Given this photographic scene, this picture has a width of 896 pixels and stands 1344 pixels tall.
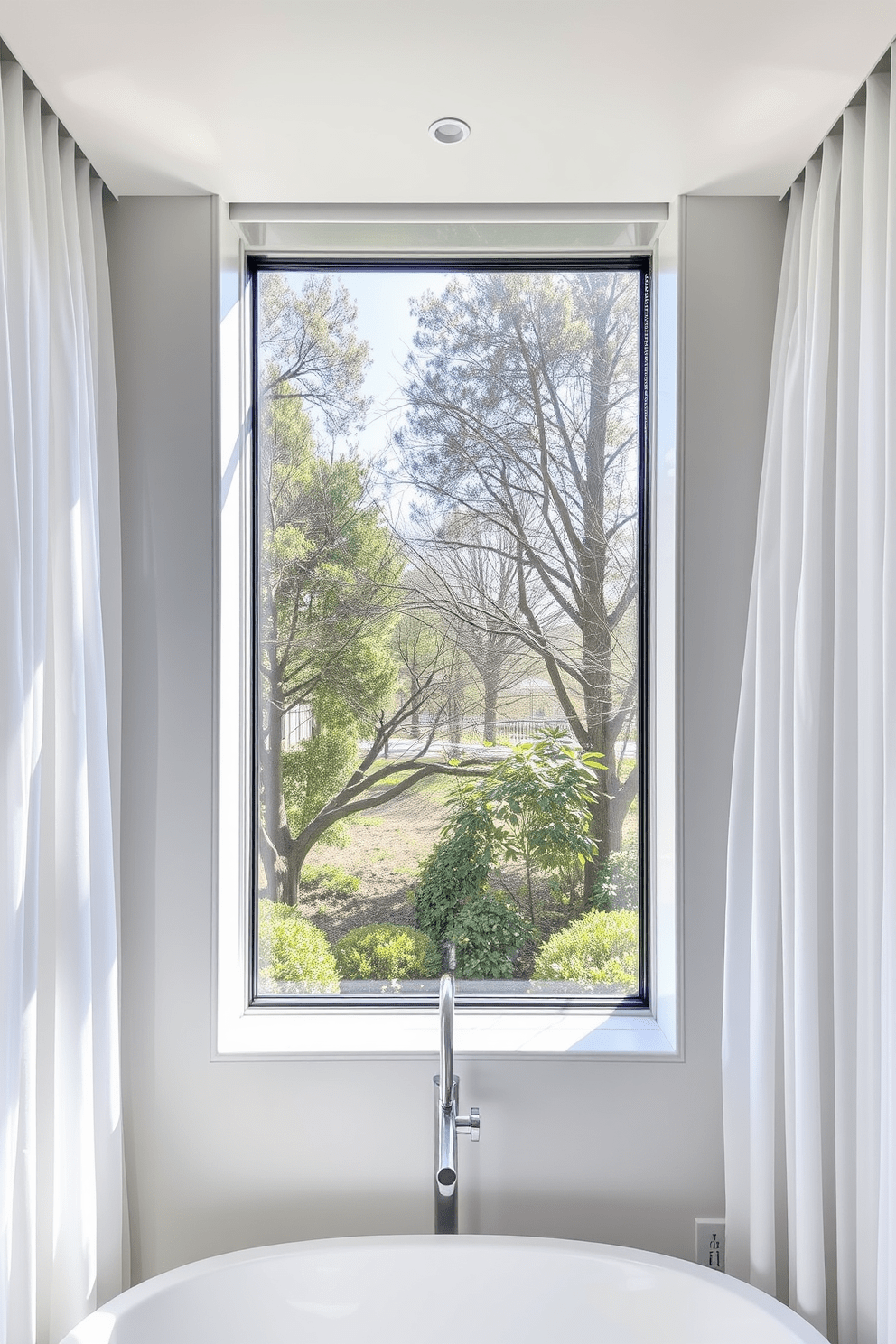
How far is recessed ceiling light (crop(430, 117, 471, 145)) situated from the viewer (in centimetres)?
135

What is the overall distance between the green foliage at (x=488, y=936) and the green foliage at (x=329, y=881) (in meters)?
0.25

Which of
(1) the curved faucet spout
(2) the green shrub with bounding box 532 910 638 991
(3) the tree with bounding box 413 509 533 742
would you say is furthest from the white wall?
(3) the tree with bounding box 413 509 533 742

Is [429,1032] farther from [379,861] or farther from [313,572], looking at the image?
[313,572]

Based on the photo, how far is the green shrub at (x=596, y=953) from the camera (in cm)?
184

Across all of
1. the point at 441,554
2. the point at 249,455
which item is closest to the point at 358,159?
the point at 249,455

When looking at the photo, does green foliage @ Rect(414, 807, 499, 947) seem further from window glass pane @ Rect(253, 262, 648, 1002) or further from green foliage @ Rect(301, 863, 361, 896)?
green foliage @ Rect(301, 863, 361, 896)

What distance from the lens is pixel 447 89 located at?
1.27m
